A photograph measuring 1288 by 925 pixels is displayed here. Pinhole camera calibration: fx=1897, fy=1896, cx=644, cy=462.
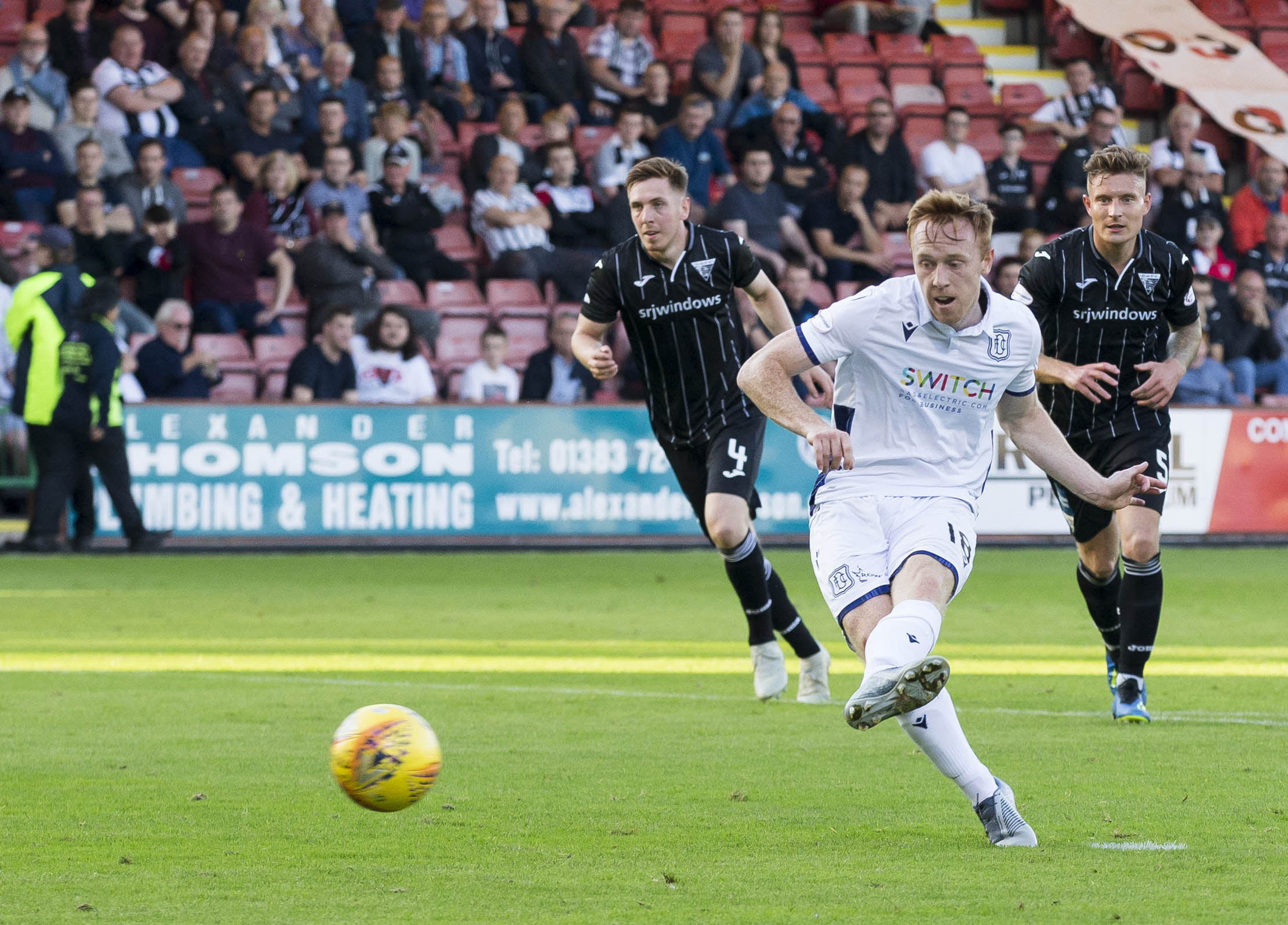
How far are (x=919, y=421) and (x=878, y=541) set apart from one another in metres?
0.41

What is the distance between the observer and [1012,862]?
16.3 feet

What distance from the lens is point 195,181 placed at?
19031mm

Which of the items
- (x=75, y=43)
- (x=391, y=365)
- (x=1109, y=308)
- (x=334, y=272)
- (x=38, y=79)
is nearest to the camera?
(x=1109, y=308)

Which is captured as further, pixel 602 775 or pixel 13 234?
pixel 13 234

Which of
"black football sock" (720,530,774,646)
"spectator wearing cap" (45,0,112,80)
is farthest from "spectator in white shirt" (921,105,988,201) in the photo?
"black football sock" (720,530,774,646)

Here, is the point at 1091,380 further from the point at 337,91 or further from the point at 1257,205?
the point at 1257,205

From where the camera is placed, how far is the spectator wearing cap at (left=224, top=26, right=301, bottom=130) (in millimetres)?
19219

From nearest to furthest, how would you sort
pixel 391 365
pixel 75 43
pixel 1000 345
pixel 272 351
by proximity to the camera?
pixel 1000 345
pixel 391 365
pixel 272 351
pixel 75 43

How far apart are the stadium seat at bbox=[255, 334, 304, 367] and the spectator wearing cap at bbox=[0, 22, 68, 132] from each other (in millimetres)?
3178

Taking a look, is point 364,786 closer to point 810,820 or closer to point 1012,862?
point 810,820

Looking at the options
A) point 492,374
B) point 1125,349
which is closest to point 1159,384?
point 1125,349

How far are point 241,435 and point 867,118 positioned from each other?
841 centimetres

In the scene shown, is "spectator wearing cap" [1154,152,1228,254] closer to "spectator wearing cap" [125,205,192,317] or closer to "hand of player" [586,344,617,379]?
"spectator wearing cap" [125,205,192,317]

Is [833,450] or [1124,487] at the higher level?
[833,450]
